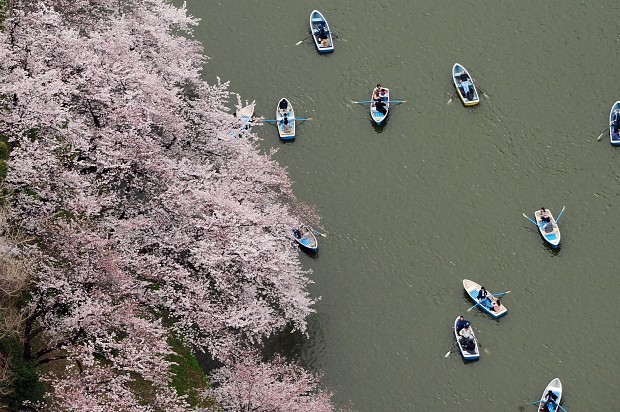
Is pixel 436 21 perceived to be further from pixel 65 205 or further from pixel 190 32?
pixel 65 205

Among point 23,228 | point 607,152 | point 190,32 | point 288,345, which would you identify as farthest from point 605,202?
point 23,228

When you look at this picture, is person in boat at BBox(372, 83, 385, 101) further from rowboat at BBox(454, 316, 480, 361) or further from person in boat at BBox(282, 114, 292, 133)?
rowboat at BBox(454, 316, 480, 361)

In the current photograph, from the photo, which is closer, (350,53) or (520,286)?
(520,286)

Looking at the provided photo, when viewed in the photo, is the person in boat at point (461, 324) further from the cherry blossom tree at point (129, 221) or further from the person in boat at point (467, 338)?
the cherry blossom tree at point (129, 221)

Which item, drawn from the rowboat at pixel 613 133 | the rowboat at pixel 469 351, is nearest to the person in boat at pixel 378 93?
the rowboat at pixel 613 133

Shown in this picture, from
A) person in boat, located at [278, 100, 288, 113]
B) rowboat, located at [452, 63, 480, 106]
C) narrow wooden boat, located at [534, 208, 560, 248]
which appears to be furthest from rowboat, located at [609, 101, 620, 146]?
person in boat, located at [278, 100, 288, 113]
